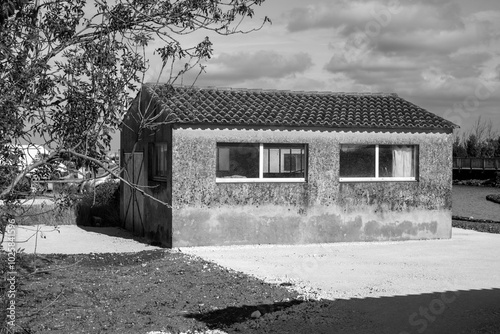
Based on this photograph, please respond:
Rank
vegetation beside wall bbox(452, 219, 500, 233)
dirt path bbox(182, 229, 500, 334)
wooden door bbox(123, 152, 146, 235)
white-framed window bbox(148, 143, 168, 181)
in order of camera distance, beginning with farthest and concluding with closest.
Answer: vegetation beside wall bbox(452, 219, 500, 233) → wooden door bbox(123, 152, 146, 235) → white-framed window bbox(148, 143, 168, 181) → dirt path bbox(182, 229, 500, 334)

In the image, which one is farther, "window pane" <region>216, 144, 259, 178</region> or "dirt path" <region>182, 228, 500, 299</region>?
"window pane" <region>216, 144, 259, 178</region>

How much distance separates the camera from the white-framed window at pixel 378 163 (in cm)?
1800

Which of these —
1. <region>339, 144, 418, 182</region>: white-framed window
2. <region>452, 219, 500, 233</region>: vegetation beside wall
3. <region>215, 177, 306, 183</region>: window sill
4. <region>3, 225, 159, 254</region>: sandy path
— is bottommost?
<region>452, 219, 500, 233</region>: vegetation beside wall

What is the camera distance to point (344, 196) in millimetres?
17750

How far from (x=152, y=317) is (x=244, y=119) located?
336 inches

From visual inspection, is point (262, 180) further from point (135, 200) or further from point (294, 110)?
point (135, 200)

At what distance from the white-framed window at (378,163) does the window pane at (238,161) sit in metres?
2.48

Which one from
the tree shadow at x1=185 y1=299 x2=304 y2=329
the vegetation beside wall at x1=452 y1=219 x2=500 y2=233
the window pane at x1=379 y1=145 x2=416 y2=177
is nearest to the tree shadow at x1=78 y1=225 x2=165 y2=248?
the window pane at x1=379 y1=145 x2=416 y2=177

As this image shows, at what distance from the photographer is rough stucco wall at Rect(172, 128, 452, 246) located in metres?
16.3

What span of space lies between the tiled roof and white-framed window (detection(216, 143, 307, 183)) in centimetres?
66

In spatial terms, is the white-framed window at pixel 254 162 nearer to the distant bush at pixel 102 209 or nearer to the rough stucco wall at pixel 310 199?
the rough stucco wall at pixel 310 199

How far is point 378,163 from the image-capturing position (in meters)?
18.4

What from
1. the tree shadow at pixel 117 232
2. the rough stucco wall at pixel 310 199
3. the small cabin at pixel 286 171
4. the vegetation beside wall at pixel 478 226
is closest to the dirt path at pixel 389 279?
the rough stucco wall at pixel 310 199

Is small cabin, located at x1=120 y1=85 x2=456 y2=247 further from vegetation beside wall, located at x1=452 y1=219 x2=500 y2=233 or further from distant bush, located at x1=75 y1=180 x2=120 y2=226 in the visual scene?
vegetation beside wall, located at x1=452 y1=219 x2=500 y2=233
